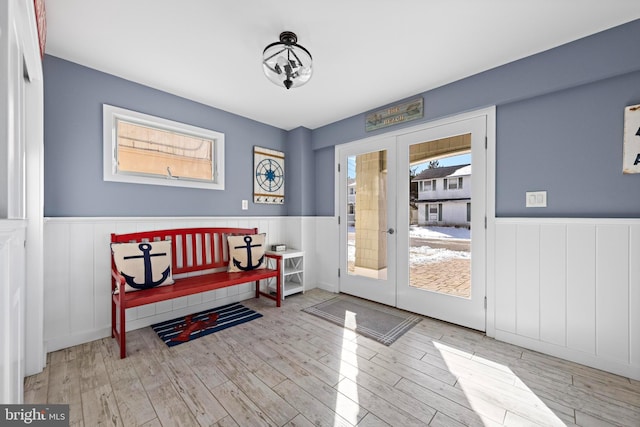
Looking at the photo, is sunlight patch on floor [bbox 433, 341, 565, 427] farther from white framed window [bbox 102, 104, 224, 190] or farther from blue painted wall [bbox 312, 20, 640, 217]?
white framed window [bbox 102, 104, 224, 190]

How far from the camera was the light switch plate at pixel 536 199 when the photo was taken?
7.32ft

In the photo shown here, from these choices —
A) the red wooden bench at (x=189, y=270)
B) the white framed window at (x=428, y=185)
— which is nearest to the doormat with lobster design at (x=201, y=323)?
the red wooden bench at (x=189, y=270)

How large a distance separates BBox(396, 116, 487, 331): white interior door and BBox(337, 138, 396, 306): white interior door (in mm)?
125

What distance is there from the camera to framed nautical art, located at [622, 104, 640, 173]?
1.86m

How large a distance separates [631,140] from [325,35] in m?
2.40

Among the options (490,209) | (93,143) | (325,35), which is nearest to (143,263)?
(93,143)

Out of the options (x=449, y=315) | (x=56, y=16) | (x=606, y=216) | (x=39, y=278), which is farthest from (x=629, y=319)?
(x=56, y=16)

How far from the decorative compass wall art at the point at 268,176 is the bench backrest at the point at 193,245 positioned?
0.77 m

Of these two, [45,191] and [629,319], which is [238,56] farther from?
[629,319]

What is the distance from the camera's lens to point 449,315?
2.75 m

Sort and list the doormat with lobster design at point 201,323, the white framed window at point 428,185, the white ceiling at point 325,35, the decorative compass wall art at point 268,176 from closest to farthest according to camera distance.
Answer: the white ceiling at point 325,35
the doormat with lobster design at point 201,323
the white framed window at point 428,185
the decorative compass wall art at point 268,176

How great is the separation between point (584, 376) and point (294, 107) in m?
3.71

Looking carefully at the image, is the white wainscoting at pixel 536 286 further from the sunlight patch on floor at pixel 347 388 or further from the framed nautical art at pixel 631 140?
the sunlight patch on floor at pixel 347 388

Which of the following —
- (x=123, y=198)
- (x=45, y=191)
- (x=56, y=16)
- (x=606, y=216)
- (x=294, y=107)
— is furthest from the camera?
(x=294, y=107)
